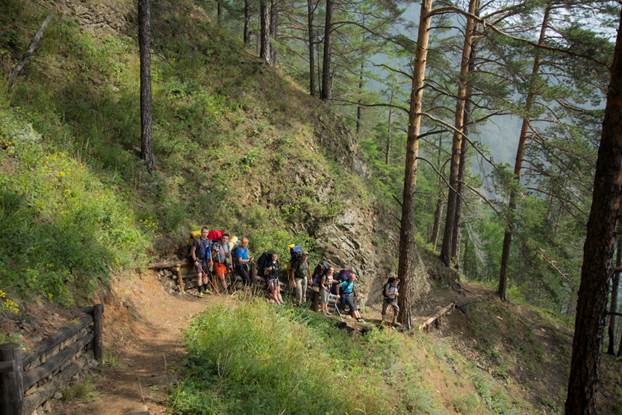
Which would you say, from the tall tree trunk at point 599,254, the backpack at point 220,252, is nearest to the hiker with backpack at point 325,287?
the backpack at point 220,252

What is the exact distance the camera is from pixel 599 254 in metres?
5.18

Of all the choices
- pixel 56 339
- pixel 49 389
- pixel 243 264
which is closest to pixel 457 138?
pixel 243 264

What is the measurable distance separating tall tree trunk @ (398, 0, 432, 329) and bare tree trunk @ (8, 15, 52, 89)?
34.2 feet

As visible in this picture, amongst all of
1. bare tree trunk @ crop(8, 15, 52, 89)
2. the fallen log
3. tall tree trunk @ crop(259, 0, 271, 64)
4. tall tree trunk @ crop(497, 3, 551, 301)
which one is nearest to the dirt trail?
bare tree trunk @ crop(8, 15, 52, 89)

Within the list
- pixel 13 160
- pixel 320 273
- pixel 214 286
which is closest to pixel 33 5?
pixel 13 160

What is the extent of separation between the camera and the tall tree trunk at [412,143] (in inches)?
393

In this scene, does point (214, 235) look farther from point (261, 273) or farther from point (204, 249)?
point (261, 273)

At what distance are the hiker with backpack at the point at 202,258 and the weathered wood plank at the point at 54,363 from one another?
491 cm

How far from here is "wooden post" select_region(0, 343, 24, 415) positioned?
153 inches

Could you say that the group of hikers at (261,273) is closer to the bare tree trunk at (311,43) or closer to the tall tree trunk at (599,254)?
the tall tree trunk at (599,254)

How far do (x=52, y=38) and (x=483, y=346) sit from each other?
59.7 feet

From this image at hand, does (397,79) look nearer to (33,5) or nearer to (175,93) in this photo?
(175,93)

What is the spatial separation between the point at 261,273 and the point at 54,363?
6876 mm

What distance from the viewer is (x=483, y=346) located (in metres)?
15.0
